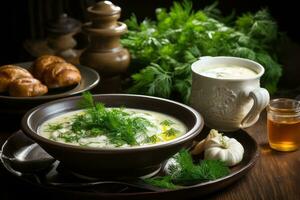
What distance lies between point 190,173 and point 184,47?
769mm

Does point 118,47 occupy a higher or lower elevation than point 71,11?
higher

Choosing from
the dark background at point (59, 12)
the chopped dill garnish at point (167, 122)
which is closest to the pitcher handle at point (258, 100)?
the chopped dill garnish at point (167, 122)

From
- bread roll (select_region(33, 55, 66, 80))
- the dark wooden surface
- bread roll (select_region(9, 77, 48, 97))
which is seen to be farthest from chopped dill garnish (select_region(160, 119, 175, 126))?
bread roll (select_region(33, 55, 66, 80))

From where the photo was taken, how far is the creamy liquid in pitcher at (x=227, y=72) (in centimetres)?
172

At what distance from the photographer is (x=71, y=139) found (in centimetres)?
141

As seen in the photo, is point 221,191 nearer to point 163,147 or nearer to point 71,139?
point 163,147

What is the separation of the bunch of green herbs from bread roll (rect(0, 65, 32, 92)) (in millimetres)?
331

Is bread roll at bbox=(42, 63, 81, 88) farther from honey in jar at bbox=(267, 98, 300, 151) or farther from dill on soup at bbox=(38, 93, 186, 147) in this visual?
honey in jar at bbox=(267, 98, 300, 151)

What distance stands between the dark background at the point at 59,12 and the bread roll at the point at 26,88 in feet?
2.90

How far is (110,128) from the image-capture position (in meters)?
1.43

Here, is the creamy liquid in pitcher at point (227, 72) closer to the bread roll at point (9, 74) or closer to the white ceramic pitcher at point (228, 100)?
the white ceramic pitcher at point (228, 100)

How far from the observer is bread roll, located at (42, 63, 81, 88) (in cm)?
193

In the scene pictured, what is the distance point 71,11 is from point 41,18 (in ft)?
0.52

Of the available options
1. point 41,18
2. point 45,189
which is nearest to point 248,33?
point 45,189
